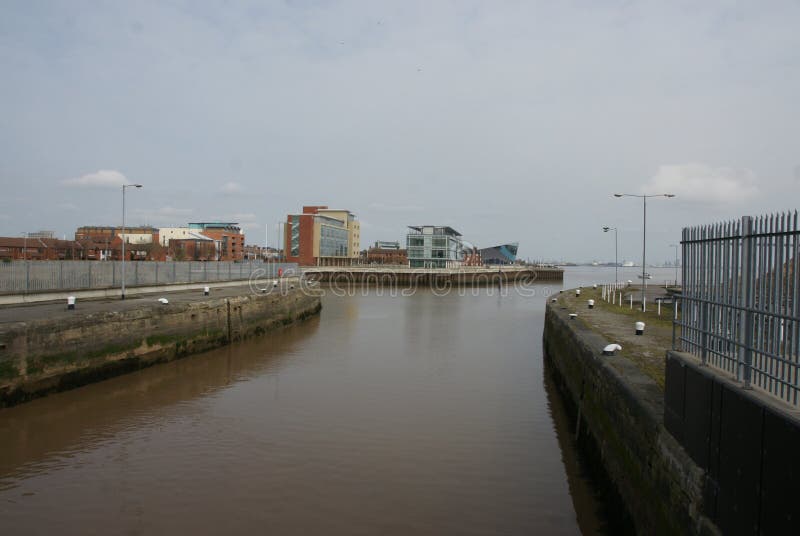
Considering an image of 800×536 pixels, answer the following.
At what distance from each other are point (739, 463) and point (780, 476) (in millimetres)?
627

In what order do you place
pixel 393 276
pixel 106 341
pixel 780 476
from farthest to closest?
pixel 393 276, pixel 106 341, pixel 780 476

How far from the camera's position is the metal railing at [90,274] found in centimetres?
2391

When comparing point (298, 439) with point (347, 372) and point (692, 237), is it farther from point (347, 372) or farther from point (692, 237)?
point (692, 237)

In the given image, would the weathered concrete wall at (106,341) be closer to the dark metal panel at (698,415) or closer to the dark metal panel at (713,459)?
the dark metal panel at (698,415)

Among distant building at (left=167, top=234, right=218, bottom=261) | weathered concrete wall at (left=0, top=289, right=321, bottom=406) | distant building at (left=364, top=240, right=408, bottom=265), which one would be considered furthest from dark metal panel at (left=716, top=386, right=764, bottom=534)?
distant building at (left=364, top=240, right=408, bottom=265)

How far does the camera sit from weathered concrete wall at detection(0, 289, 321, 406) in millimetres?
14555

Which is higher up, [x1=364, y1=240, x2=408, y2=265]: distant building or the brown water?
[x1=364, y1=240, x2=408, y2=265]: distant building

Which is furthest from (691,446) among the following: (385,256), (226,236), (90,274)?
(385,256)

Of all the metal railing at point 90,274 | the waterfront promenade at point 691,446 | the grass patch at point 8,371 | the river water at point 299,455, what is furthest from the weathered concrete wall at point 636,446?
the metal railing at point 90,274

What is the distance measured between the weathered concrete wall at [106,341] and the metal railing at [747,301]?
15.3 m

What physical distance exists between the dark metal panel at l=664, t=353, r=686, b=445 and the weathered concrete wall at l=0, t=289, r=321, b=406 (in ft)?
48.8

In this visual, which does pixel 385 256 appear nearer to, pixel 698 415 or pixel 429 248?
pixel 429 248

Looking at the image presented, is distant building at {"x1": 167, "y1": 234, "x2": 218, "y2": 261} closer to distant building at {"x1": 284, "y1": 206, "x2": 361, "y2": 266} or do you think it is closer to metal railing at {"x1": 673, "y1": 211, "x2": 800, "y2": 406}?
distant building at {"x1": 284, "y1": 206, "x2": 361, "y2": 266}

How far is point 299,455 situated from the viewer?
442 inches
